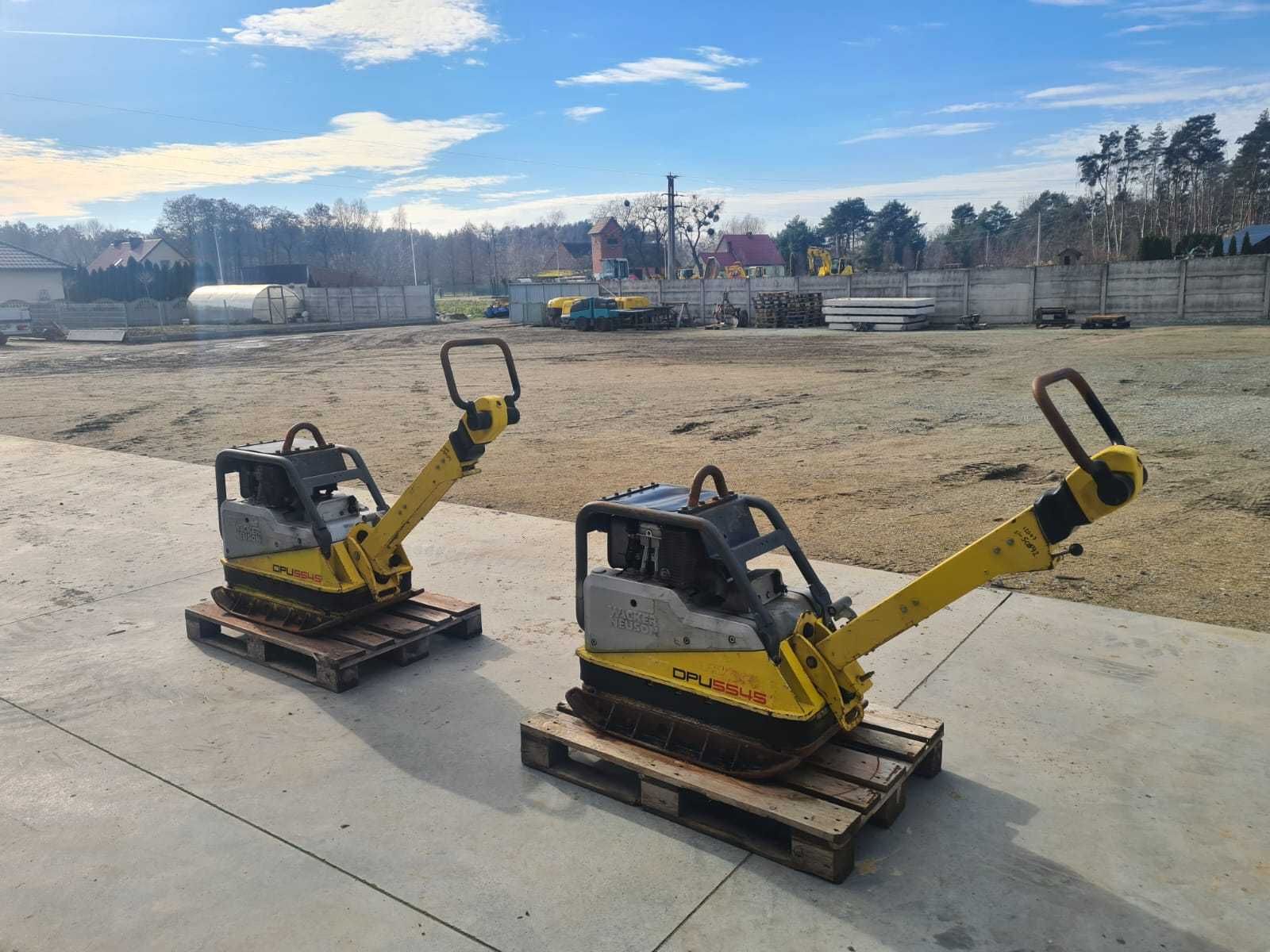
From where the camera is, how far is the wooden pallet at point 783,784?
10.6 ft

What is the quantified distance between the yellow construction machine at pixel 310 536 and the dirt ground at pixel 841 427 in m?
3.36

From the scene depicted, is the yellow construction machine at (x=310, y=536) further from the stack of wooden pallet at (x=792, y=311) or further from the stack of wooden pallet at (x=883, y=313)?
the stack of wooden pallet at (x=792, y=311)

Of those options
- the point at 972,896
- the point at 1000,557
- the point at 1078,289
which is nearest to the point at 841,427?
the point at 1000,557

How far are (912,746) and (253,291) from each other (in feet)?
166

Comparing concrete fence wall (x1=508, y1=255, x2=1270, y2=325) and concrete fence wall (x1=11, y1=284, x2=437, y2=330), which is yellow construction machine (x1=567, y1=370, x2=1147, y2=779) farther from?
concrete fence wall (x1=11, y1=284, x2=437, y2=330)

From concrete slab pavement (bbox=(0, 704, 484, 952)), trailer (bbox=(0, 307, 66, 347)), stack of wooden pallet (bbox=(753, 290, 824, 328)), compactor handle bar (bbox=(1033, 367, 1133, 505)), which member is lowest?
concrete slab pavement (bbox=(0, 704, 484, 952))

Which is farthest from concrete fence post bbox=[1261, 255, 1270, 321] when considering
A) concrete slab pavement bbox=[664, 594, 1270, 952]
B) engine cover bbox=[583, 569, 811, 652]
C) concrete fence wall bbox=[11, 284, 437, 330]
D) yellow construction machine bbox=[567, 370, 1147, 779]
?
concrete fence wall bbox=[11, 284, 437, 330]

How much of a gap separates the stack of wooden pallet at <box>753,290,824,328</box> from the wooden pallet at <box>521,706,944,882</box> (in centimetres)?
3530

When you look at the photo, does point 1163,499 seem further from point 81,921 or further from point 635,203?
point 635,203

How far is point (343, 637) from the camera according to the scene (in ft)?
17.0

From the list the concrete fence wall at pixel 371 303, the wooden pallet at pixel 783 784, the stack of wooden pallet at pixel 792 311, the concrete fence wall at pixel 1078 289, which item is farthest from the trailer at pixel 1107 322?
the concrete fence wall at pixel 371 303

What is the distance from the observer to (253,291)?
47938 mm

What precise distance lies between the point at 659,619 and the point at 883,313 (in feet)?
109

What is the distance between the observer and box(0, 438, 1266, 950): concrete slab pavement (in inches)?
122
